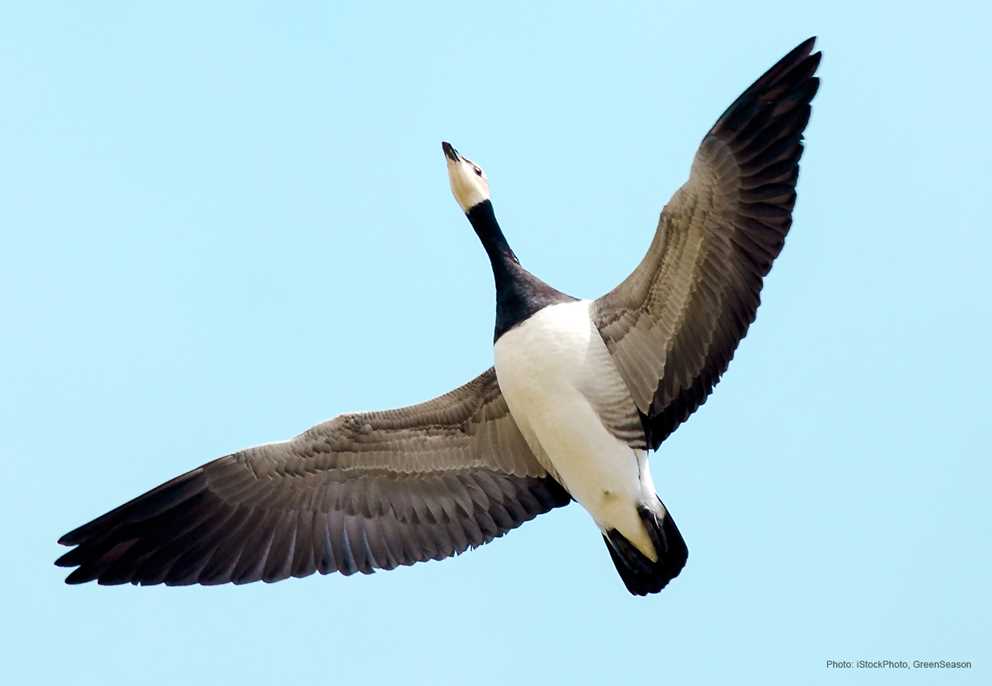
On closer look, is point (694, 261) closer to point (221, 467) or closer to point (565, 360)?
point (565, 360)

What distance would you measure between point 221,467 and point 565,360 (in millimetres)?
3495

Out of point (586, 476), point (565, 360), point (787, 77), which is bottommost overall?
point (586, 476)

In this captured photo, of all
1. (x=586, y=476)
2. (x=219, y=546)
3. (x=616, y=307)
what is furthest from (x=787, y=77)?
(x=219, y=546)

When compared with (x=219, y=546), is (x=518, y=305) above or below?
above

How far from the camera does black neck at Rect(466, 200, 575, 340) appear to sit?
1212 centimetres

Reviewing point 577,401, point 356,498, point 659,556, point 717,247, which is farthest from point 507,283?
point 659,556

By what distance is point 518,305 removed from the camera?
12.2m

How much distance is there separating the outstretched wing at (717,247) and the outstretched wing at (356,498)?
→ 1462 millimetres

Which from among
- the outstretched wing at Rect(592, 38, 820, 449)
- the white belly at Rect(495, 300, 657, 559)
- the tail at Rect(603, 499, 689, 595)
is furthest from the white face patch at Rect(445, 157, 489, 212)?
the tail at Rect(603, 499, 689, 595)

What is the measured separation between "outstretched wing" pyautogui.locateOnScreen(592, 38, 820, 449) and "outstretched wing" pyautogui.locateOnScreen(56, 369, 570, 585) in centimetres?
146

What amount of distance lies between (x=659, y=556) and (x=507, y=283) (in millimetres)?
2697

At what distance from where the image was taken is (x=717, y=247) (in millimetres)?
11727

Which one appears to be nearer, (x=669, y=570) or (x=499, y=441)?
(x=669, y=570)

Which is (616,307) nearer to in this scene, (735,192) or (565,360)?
(565,360)
